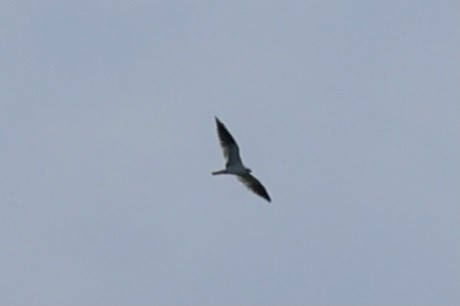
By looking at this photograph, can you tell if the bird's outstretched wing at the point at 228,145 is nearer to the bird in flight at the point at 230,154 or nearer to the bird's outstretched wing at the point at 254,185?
the bird in flight at the point at 230,154

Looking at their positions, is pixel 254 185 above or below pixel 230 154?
below

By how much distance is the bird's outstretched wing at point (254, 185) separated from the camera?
356 ft

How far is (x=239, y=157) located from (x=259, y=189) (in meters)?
3.31

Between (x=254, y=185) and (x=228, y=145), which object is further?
(x=254, y=185)

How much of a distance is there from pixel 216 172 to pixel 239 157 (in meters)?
1.49

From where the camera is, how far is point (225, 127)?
10525 centimetres

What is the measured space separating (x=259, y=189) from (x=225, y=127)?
5.03m

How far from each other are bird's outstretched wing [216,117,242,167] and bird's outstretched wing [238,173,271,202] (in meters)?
2.27

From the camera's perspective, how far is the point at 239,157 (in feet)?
348

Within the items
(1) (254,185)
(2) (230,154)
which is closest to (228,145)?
(2) (230,154)

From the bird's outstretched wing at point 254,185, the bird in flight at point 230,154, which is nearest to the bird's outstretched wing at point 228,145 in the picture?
the bird in flight at point 230,154

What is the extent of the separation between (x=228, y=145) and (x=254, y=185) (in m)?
3.85

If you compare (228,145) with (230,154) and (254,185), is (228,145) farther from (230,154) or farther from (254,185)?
(254,185)

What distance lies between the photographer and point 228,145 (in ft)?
347
